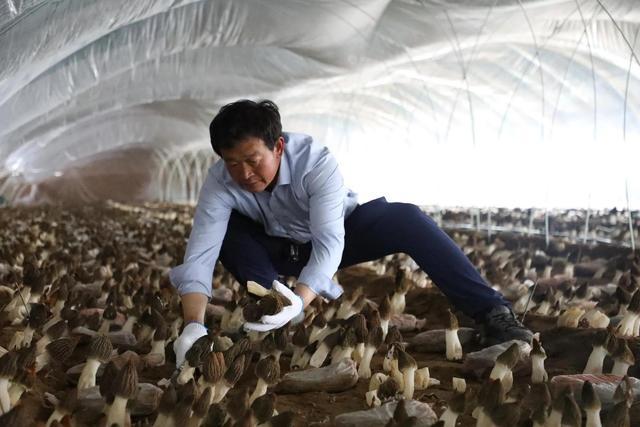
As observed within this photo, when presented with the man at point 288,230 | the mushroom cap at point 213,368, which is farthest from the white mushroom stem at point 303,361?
the mushroom cap at point 213,368

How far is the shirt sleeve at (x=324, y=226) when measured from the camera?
11.1 feet

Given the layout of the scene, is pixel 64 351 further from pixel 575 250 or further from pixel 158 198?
pixel 158 198

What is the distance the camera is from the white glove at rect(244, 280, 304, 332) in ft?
9.73

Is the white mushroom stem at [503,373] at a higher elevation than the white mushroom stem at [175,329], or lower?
higher

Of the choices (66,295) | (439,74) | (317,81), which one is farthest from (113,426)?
(439,74)

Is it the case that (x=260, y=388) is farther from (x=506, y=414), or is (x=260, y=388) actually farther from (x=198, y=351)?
(x=506, y=414)

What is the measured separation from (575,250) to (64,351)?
265 inches

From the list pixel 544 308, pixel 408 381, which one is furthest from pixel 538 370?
pixel 544 308

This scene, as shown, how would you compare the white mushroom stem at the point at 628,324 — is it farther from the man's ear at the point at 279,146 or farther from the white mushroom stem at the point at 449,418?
the man's ear at the point at 279,146

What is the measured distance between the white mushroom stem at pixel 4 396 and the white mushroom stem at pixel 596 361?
7.48 ft

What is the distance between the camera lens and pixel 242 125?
305cm

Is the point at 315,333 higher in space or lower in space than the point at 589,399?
lower

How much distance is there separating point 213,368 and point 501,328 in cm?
165

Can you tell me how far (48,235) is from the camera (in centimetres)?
873
